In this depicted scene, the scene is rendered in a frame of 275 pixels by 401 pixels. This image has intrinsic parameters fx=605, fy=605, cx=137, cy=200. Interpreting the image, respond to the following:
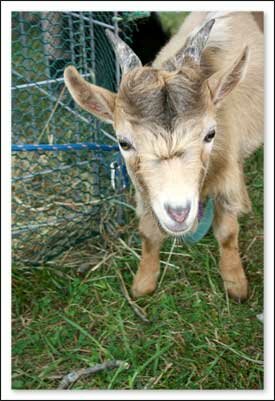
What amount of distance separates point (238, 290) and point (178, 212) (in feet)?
3.81

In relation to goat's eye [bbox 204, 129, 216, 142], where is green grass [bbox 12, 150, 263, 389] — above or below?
below

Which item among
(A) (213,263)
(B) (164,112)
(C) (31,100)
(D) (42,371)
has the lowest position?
(D) (42,371)

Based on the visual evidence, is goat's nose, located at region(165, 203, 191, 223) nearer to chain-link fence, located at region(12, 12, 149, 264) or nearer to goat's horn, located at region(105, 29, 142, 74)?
goat's horn, located at region(105, 29, 142, 74)

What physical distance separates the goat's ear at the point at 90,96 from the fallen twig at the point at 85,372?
114 centimetres

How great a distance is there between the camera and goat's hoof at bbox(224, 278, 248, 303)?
3.17 meters

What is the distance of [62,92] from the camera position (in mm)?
3848

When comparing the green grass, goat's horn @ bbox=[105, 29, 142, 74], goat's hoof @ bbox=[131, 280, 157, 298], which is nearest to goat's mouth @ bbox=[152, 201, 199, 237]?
goat's horn @ bbox=[105, 29, 142, 74]

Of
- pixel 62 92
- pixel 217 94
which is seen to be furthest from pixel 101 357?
pixel 62 92

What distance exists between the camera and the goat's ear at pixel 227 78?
8.04 feet

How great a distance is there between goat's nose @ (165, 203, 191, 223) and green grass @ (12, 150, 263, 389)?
96 cm

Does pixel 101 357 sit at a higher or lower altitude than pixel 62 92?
lower

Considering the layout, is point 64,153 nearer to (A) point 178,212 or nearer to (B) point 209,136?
(B) point 209,136

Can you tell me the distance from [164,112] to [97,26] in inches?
68.3

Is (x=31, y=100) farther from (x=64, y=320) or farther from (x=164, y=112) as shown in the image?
(x=164, y=112)
